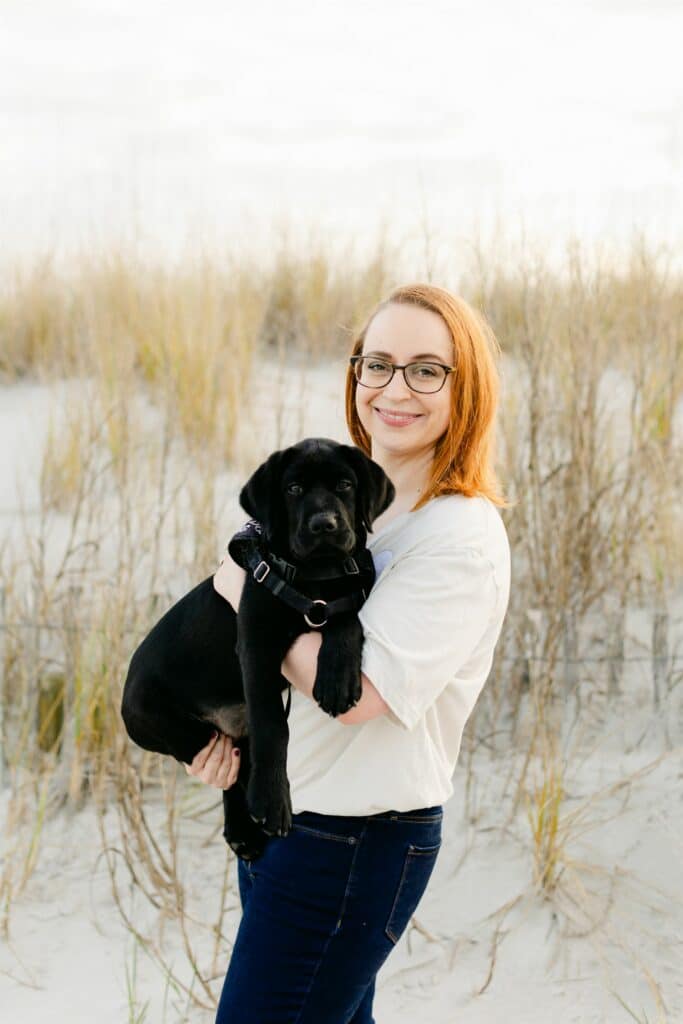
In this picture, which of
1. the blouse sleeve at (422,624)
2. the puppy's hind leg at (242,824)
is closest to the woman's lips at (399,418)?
the blouse sleeve at (422,624)

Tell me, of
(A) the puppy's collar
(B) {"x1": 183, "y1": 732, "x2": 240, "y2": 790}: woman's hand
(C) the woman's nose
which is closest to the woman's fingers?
(B) {"x1": 183, "y1": 732, "x2": 240, "y2": 790}: woman's hand

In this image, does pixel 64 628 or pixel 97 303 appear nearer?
pixel 64 628

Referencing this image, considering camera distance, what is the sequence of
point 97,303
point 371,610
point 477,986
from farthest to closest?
point 97,303, point 477,986, point 371,610

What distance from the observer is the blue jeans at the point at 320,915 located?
1.79 metres

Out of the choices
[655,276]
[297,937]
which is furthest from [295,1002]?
[655,276]

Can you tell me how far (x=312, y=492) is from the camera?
6.62 ft

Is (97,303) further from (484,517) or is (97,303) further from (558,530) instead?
(484,517)

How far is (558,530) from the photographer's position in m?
4.47

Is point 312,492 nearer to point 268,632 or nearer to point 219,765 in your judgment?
point 268,632

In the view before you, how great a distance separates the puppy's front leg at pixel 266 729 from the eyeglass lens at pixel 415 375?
51cm

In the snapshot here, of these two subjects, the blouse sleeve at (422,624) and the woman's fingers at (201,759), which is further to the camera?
the woman's fingers at (201,759)

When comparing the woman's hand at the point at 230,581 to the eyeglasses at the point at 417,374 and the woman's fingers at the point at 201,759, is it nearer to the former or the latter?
the woman's fingers at the point at 201,759

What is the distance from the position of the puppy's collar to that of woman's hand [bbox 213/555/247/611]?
0.05 feet

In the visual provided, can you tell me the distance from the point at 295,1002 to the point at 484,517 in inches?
33.4
